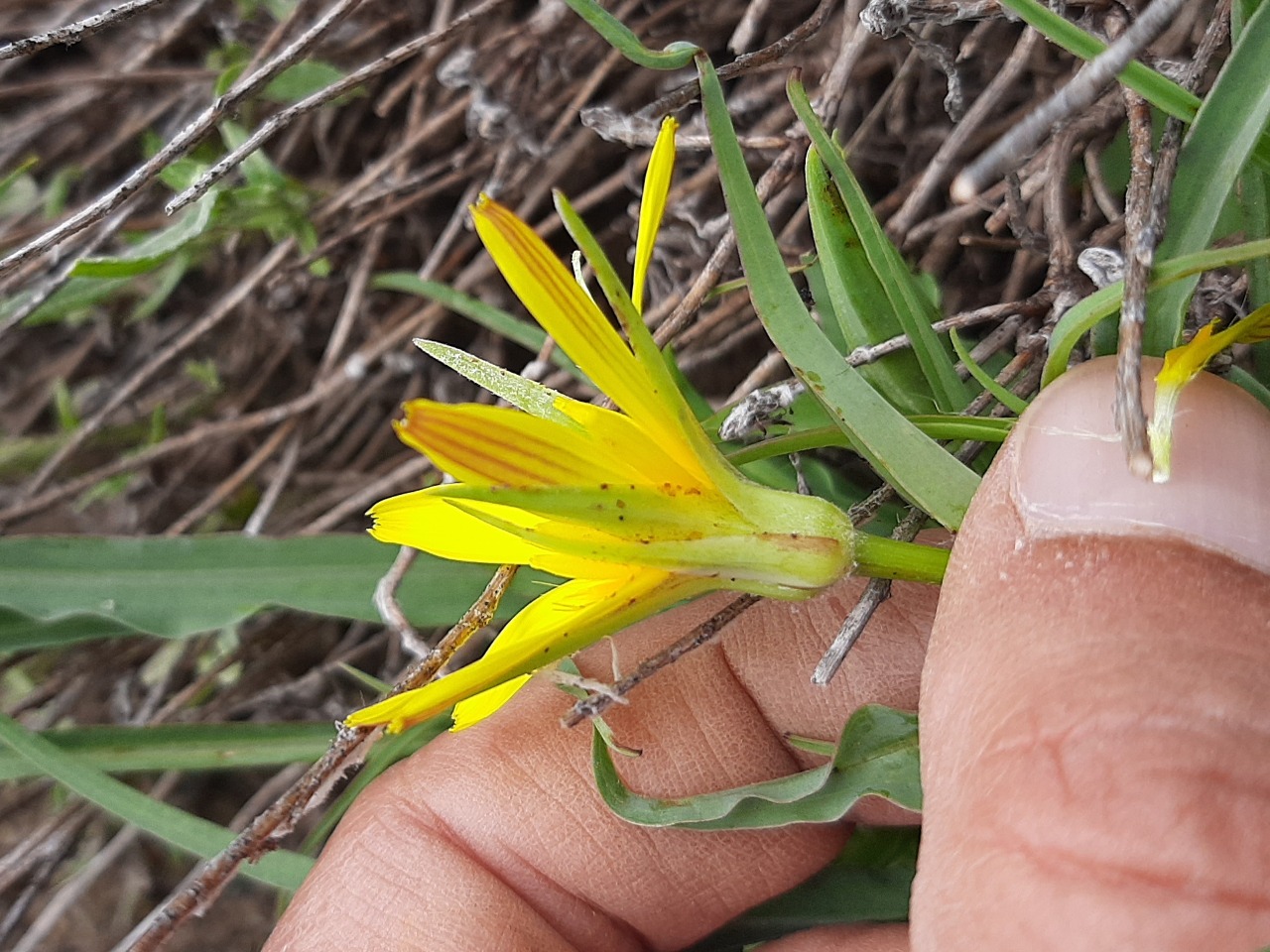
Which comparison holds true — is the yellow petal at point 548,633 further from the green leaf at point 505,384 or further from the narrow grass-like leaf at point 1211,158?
the narrow grass-like leaf at point 1211,158

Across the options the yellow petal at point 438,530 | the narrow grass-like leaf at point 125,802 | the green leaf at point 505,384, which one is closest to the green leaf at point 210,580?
the narrow grass-like leaf at point 125,802

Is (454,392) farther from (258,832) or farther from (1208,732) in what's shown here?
(1208,732)

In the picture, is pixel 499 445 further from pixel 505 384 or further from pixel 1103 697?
pixel 1103 697

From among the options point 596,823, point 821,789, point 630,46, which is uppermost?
point 630,46

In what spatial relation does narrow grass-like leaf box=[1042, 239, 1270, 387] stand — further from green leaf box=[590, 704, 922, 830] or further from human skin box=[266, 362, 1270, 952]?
green leaf box=[590, 704, 922, 830]

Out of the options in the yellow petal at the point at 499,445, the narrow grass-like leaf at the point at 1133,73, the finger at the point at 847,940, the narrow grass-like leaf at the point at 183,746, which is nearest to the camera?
the yellow petal at the point at 499,445

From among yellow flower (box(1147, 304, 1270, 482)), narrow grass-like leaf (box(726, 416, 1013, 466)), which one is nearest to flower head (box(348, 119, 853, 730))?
narrow grass-like leaf (box(726, 416, 1013, 466))

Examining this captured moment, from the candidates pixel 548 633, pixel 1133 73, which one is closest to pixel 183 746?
pixel 548 633
